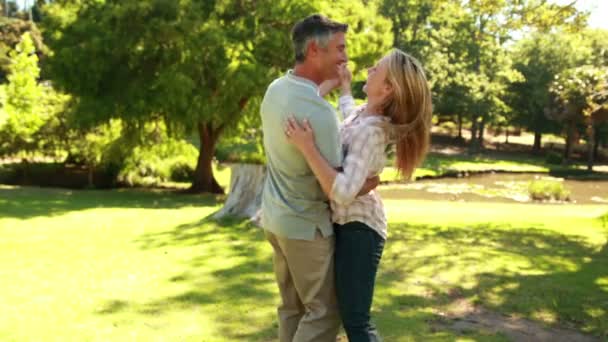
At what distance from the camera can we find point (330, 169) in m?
2.74

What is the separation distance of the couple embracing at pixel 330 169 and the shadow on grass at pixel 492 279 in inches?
67.4

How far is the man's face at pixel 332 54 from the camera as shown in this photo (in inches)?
112

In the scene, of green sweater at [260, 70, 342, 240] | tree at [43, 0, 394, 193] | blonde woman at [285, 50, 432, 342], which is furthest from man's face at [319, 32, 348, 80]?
tree at [43, 0, 394, 193]

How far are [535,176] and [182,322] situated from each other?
31502 mm

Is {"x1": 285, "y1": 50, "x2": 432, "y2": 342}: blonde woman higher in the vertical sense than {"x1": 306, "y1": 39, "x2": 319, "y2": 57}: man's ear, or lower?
lower

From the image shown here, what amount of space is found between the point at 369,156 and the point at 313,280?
2.27ft

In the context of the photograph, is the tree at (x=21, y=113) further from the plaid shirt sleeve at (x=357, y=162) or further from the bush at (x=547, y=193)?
the plaid shirt sleeve at (x=357, y=162)

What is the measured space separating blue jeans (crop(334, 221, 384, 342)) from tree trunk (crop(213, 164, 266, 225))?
20.8ft

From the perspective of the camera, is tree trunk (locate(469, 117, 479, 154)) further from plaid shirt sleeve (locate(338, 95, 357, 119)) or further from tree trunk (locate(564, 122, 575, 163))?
plaid shirt sleeve (locate(338, 95, 357, 119))

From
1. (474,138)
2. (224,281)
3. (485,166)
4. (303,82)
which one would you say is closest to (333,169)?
(303,82)

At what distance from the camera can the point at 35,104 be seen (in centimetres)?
2067

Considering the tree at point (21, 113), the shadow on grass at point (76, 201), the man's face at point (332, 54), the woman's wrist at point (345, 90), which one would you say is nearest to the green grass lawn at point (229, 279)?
the woman's wrist at point (345, 90)

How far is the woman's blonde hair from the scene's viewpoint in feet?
9.52

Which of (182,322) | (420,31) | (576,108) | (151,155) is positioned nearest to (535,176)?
(420,31)
